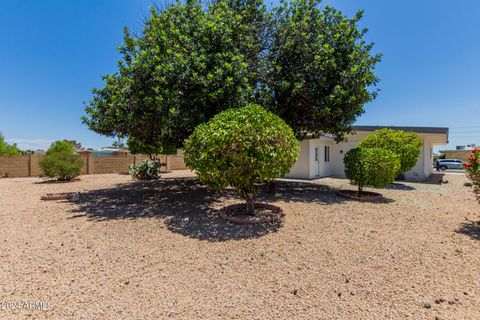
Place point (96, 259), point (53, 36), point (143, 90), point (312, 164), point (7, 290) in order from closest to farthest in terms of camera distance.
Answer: point (7, 290)
point (96, 259)
point (143, 90)
point (53, 36)
point (312, 164)

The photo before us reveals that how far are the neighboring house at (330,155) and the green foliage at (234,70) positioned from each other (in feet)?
20.8

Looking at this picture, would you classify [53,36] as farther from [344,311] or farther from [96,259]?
[344,311]

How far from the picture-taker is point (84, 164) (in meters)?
18.8

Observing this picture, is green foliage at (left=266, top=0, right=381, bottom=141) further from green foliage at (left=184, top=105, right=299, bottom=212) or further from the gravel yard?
the gravel yard

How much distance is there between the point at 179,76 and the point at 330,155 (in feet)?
48.5

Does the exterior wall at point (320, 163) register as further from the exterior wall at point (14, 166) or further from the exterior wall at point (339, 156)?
the exterior wall at point (14, 166)

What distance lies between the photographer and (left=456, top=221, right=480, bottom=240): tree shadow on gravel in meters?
5.34

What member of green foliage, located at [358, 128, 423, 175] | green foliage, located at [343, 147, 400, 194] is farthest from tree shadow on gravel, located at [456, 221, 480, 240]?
green foliage, located at [358, 128, 423, 175]

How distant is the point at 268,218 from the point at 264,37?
6.90m

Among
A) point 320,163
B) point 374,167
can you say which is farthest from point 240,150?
point 320,163

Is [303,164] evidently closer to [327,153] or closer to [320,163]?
[320,163]

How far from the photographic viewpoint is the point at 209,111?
7781 millimetres

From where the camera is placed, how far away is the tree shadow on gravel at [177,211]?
5368mm

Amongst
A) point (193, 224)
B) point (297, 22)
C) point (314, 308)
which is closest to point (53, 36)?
point (297, 22)
